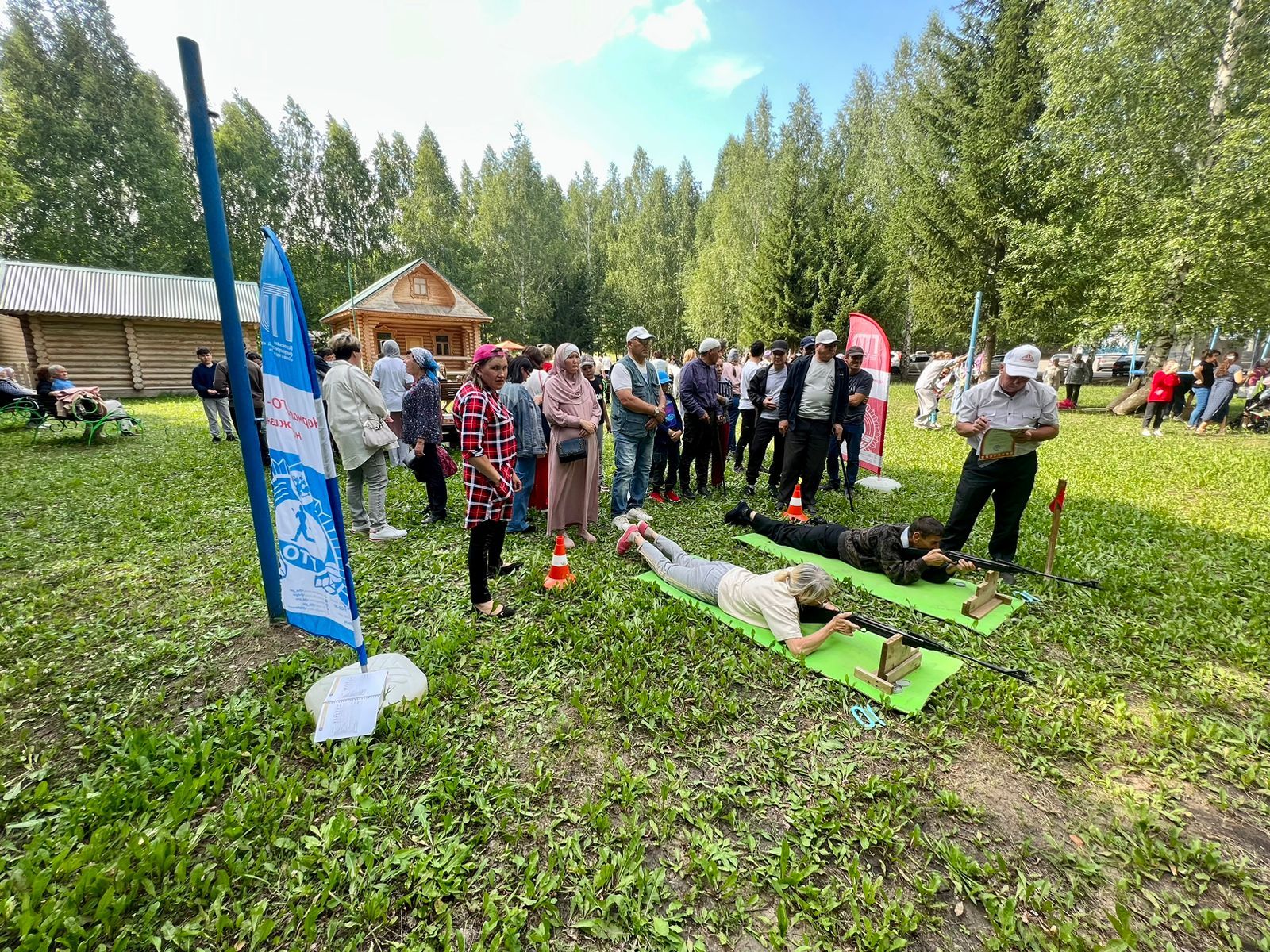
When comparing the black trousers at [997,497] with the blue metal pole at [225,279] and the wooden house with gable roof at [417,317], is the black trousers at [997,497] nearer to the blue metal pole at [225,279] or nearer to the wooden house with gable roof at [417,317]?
the blue metal pole at [225,279]

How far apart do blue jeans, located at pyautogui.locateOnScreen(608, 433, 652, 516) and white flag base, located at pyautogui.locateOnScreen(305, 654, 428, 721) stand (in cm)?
319

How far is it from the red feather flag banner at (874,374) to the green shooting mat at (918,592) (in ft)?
10.1

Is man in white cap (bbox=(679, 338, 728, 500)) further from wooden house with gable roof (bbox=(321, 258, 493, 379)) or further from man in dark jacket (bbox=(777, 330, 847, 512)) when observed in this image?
wooden house with gable roof (bbox=(321, 258, 493, 379))

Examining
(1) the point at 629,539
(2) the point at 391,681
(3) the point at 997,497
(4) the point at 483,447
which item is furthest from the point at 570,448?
(3) the point at 997,497

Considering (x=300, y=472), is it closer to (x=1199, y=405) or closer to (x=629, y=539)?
(x=629, y=539)

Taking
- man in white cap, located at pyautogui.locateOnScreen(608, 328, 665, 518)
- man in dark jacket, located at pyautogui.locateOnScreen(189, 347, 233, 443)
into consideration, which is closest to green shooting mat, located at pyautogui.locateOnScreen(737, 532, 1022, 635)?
man in white cap, located at pyautogui.locateOnScreen(608, 328, 665, 518)

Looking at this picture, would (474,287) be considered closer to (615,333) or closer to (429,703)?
(615,333)

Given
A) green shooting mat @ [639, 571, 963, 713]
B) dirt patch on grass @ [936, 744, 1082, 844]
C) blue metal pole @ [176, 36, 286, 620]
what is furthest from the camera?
green shooting mat @ [639, 571, 963, 713]

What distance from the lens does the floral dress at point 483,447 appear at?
3.71 metres

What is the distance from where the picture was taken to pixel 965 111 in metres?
18.8

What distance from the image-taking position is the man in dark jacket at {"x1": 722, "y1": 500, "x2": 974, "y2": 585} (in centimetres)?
466

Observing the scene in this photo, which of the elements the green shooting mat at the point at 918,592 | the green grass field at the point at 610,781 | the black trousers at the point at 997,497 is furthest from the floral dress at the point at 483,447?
the black trousers at the point at 997,497

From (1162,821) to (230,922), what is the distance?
399 cm

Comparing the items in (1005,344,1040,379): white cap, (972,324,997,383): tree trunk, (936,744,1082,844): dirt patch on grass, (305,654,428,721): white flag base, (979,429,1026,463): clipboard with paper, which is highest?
(972,324,997,383): tree trunk
